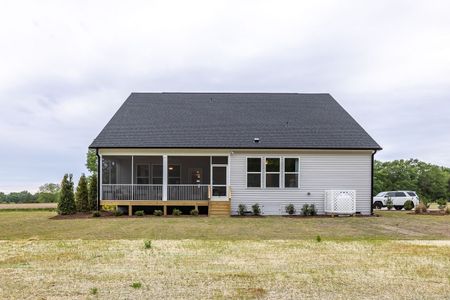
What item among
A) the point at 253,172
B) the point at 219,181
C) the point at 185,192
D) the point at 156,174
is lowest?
the point at 185,192

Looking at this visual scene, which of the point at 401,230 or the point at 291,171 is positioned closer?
the point at 401,230

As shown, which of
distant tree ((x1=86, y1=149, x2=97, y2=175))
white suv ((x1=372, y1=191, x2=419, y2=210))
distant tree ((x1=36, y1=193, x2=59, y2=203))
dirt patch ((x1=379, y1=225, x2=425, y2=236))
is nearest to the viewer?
dirt patch ((x1=379, y1=225, x2=425, y2=236))

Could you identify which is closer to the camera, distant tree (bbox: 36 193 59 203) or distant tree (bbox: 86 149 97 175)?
distant tree (bbox: 36 193 59 203)

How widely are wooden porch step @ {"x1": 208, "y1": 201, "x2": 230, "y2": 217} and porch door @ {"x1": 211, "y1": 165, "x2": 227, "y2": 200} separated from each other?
66 cm

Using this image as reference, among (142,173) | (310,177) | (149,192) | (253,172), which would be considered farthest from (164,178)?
(310,177)

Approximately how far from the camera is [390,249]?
9.35 metres

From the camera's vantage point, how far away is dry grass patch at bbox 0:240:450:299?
18.7 feet

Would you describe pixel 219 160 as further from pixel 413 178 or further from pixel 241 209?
pixel 413 178

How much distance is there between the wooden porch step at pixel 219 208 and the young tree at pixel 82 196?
648cm

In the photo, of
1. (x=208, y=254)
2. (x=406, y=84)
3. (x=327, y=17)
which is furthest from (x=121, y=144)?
(x=406, y=84)

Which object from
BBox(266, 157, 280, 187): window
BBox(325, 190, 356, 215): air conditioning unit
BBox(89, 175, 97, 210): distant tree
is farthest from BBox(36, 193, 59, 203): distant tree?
BBox(325, 190, 356, 215): air conditioning unit

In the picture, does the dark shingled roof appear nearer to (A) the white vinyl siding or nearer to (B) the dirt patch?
(A) the white vinyl siding

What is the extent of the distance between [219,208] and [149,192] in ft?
11.1

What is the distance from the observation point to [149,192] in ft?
65.7
